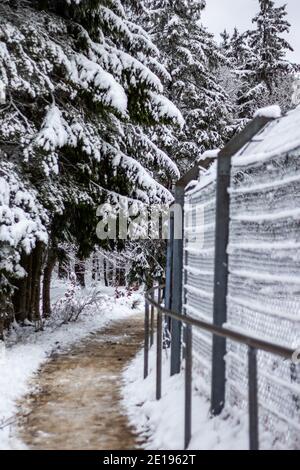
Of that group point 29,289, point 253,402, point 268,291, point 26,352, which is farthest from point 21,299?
point 253,402

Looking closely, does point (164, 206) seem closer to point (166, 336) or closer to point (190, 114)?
point (166, 336)

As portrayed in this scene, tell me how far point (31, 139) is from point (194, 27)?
45.0ft

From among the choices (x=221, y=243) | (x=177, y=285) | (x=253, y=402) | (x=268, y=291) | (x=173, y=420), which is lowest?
(x=173, y=420)

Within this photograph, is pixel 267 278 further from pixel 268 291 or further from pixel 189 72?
pixel 189 72

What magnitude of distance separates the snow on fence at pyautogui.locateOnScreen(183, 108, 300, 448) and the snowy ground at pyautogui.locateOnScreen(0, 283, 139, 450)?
7.05ft

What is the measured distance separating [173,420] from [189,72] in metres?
17.9

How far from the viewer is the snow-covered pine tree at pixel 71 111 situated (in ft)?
30.5

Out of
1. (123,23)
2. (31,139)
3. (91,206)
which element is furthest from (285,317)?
(123,23)

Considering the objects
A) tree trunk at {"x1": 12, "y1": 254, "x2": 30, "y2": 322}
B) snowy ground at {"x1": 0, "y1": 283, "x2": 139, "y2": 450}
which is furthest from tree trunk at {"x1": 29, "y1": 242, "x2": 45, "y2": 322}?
snowy ground at {"x1": 0, "y1": 283, "x2": 139, "y2": 450}

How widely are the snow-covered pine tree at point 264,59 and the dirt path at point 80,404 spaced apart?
19127 millimetres

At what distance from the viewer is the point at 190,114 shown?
20891 mm

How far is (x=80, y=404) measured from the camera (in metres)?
6.39

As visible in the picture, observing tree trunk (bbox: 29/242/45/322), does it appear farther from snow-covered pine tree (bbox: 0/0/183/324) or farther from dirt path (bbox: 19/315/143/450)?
dirt path (bbox: 19/315/143/450)

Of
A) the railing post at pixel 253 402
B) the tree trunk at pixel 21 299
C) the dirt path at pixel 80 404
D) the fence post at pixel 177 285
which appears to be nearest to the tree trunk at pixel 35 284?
the tree trunk at pixel 21 299
